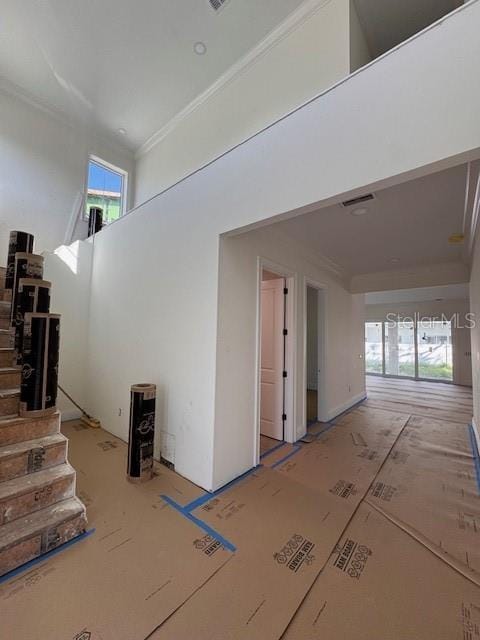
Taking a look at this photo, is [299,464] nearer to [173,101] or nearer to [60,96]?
[173,101]

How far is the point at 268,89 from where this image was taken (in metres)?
3.43

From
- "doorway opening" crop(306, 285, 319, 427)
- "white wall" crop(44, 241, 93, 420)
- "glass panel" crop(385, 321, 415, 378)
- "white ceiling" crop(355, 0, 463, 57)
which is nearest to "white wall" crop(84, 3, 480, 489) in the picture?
"white wall" crop(44, 241, 93, 420)

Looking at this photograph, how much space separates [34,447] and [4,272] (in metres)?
2.21

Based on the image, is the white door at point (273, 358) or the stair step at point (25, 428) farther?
the white door at point (273, 358)

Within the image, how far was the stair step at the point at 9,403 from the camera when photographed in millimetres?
1954

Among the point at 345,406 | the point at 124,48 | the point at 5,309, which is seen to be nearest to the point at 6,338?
the point at 5,309

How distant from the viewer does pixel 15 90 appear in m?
4.20

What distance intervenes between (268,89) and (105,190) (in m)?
3.66

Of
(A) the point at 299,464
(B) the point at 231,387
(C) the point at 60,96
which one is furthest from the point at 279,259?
(C) the point at 60,96

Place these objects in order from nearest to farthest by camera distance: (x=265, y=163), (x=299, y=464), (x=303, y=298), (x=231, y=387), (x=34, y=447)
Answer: (x=34, y=447) < (x=265, y=163) < (x=231, y=387) < (x=299, y=464) < (x=303, y=298)

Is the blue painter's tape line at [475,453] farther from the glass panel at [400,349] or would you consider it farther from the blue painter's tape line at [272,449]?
the glass panel at [400,349]

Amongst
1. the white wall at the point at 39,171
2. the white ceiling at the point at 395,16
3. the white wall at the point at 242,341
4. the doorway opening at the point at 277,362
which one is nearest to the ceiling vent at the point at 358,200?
the white wall at the point at 242,341

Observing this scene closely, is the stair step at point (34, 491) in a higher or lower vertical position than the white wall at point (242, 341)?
lower

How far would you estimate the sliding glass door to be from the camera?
9000mm
